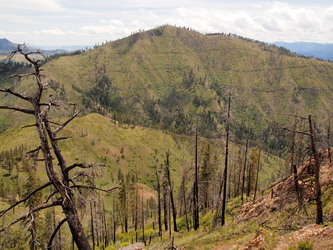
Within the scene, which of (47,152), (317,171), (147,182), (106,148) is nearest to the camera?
(47,152)

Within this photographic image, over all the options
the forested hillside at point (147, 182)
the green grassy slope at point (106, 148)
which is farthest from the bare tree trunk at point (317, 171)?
the green grassy slope at point (106, 148)

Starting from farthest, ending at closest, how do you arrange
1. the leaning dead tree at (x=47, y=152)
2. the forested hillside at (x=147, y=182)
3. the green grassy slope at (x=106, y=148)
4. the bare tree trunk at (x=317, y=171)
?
the green grassy slope at (x=106, y=148) < the bare tree trunk at (x=317, y=171) < the forested hillside at (x=147, y=182) < the leaning dead tree at (x=47, y=152)

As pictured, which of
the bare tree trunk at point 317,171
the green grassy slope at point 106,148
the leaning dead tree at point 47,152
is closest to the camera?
the leaning dead tree at point 47,152

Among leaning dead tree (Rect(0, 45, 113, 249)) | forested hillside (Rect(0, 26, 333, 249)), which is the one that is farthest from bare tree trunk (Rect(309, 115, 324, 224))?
leaning dead tree (Rect(0, 45, 113, 249))

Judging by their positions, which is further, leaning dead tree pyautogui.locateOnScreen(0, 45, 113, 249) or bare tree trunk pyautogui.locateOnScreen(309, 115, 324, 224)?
bare tree trunk pyautogui.locateOnScreen(309, 115, 324, 224)

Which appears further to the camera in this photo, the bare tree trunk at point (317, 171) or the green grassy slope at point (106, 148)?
the green grassy slope at point (106, 148)

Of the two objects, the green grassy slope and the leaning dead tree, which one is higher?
the leaning dead tree

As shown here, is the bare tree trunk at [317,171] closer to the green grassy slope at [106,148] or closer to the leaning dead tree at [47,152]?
the leaning dead tree at [47,152]

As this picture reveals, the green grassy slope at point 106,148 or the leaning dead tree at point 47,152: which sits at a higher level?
the leaning dead tree at point 47,152

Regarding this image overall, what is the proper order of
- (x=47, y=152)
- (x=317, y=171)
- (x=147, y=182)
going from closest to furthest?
(x=47, y=152) < (x=317, y=171) < (x=147, y=182)

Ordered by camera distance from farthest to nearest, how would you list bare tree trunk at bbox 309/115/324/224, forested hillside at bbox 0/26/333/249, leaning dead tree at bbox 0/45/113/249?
bare tree trunk at bbox 309/115/324/224
forested hillside at bbox 0/26/333/249
leaning dead tree at bbox 0/45/113/249

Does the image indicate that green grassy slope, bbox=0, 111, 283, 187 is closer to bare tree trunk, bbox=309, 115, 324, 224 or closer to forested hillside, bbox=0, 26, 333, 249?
forested hillside, bbox=0, 26, 333, 249

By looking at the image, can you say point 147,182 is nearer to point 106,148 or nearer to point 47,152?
point 106,148

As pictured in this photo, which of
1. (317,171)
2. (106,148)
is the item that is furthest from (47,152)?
(106,148)
